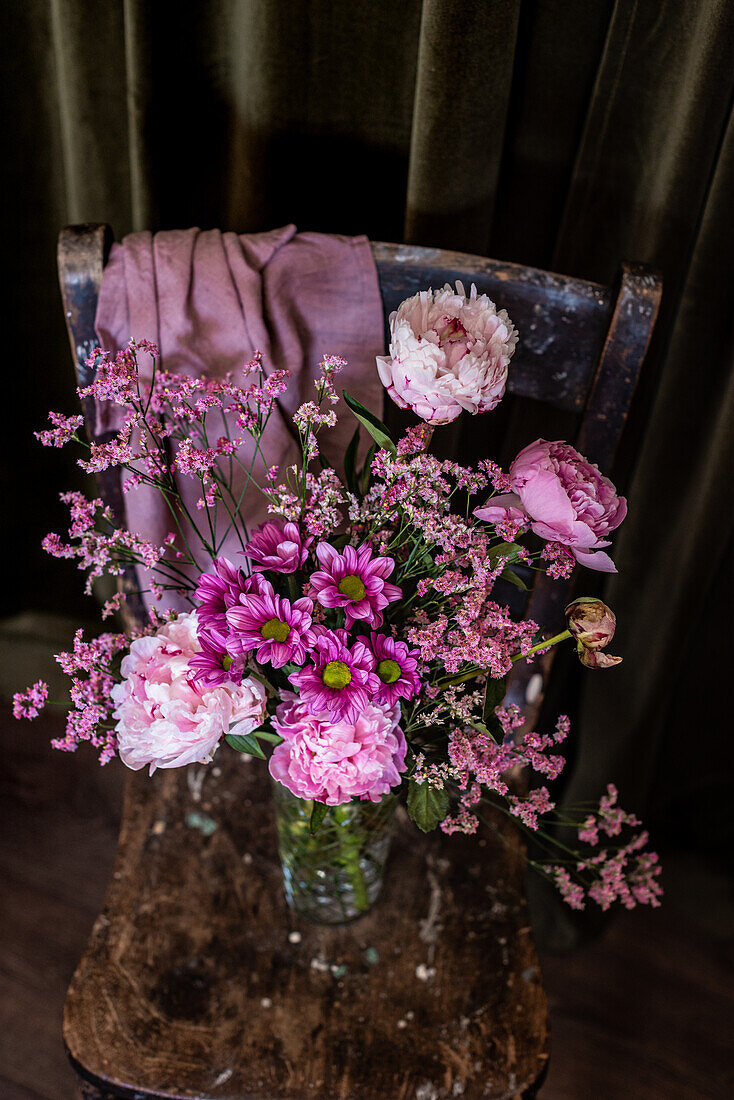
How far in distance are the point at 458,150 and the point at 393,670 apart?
1.93ft

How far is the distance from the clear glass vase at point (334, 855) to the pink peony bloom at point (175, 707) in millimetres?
183

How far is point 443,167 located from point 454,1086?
0.85 m

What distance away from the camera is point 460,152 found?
0.84 meters

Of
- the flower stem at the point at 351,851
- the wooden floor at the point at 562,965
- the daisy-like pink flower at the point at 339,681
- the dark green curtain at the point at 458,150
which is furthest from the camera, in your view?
the wooden floor at the point at 562,965

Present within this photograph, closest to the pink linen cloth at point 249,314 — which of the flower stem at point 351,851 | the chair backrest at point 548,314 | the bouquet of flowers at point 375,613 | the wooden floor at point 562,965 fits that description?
the chair backrest at point 548,314

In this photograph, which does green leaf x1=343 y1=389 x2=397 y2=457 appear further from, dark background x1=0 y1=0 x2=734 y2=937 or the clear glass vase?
dark background x1=0 y1=0 x2=734 y2=937

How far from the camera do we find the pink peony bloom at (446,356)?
50 centimetres

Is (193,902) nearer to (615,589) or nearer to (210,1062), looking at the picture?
(210,1062)

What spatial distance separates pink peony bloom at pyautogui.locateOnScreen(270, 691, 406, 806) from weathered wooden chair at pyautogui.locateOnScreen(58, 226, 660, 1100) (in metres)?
0.35

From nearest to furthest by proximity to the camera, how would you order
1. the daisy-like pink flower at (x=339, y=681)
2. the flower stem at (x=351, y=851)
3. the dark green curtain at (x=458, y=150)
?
the daisy-like pink flower at (x=339, y=681)
the flower stem at (x=351, y=851)
the dark green curtain at (x=458, y=150)

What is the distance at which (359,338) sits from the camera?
2.52 ft

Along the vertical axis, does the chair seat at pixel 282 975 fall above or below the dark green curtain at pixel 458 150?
below

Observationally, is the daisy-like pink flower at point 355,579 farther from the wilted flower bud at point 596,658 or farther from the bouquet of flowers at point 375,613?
the wilted flower bud at point 596,658

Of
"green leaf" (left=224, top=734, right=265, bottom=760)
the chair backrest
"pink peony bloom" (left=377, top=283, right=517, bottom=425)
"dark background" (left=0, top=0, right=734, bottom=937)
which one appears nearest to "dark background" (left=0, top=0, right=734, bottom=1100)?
"dark background" (left=0, top=0, right=734, bottom=937)
